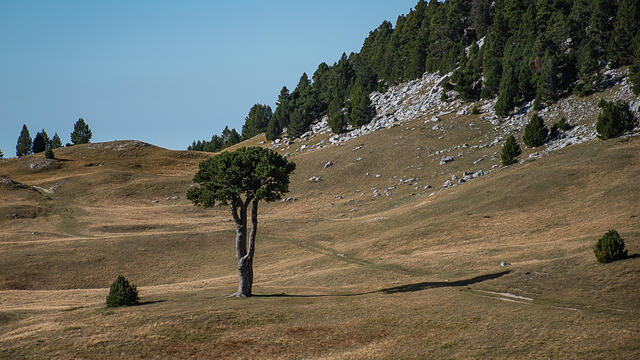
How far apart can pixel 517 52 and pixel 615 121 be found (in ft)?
219

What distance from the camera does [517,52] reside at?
143875 mm

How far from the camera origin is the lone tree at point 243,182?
45.7m

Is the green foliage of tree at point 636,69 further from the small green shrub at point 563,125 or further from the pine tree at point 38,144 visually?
the pine tree at point 38,144

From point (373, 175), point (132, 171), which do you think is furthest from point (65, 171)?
point (373, 175)

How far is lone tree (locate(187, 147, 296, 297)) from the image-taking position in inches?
1799

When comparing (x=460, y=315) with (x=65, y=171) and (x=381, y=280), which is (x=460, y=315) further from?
(x=65, y=171)

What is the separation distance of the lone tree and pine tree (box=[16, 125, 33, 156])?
595 ft

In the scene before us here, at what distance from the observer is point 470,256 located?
5128 centimetres

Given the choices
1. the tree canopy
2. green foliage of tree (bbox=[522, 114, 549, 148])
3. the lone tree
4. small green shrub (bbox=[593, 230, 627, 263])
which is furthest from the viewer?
green foliage of tree (bbox=[522, 114, 549, 148])

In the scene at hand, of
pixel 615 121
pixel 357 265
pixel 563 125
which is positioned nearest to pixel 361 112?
pixel 563 125

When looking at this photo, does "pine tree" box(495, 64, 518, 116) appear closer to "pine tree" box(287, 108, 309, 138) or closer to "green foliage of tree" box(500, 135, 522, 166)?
"green foliage of tree" box(500, 135, 522, 166)

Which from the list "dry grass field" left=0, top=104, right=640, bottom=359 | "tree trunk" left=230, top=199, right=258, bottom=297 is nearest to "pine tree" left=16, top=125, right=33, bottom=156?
"dry grass field" left=0, top=104, right=640, bottom=359

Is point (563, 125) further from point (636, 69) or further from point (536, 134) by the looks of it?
point (636, 69)

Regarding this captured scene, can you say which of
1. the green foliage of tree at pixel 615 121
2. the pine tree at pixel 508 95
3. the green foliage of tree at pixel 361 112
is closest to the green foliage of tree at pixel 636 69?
the green foliage of tree at pixel 615 121
